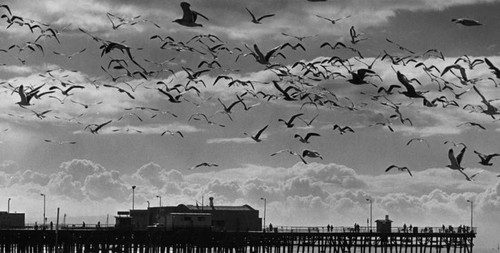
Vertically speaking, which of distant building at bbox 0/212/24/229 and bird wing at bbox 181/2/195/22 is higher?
bird wing at bbox 181/2/195/22

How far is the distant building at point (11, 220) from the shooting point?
114125mm

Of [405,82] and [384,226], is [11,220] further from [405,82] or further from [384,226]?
[405,82]

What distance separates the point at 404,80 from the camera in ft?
98.1

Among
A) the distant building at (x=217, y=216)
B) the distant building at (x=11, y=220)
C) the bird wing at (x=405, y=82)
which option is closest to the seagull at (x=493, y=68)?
the bird wing at (x=405, y=82)

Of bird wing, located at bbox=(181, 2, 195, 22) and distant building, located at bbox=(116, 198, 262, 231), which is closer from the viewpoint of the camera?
bird wing, located at bbox=(181, 2, 195, 22)

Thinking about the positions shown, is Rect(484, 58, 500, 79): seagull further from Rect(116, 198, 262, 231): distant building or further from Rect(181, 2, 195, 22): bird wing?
Rect(116, 198, 262, 231): distant building

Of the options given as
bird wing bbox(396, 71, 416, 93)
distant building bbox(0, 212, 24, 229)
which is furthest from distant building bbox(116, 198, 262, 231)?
bird wing bbox(396, 71, 416, 93)

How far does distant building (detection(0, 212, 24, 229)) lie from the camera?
114125 mm

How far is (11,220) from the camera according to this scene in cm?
11731

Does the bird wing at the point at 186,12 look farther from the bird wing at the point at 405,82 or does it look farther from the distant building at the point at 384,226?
the distant building at the point at 384,226

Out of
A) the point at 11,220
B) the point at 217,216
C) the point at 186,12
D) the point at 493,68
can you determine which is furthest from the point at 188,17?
the point at 11,220

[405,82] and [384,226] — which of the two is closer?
[405,82]

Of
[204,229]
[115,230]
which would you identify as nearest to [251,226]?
[204,229]

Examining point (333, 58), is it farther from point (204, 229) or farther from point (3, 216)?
point (3, 216)
